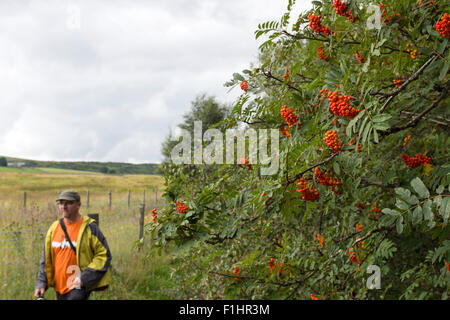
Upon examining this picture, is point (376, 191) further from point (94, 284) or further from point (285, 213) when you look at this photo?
point (94, 284)

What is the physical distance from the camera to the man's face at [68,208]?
3711mm

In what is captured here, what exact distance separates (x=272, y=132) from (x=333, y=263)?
1046mm

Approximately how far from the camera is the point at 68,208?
373 centimetres

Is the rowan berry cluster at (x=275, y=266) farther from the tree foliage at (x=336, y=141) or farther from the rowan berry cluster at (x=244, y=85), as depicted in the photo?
the rowan berry cluster at (x=244, y=85)

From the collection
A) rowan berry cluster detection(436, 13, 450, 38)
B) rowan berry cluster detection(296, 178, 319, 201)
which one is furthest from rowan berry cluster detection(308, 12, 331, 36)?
rowan berry cluster detection(296, 178, 319, 201)

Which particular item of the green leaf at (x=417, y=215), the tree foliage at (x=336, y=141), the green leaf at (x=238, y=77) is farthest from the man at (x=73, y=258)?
the green leaf at (x=417, y=215)

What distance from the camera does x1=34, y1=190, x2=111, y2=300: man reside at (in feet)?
11.5

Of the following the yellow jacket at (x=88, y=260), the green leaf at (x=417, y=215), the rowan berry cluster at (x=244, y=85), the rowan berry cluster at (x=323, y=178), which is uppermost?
the rowan berry cluster at (x=244, y=85)

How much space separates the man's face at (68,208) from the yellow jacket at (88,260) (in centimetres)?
15

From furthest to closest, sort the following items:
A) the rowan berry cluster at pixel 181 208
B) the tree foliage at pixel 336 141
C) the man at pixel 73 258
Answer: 1. the man at pixel 73 258
2. the rowan berry cluster at pixel 181 208
3. the tree foliage at pixel 336 141


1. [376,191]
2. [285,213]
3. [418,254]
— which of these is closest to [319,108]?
[285,213]

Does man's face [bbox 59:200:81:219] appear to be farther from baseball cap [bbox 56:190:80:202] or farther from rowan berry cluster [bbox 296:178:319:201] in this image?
rowan berry cluster [bbox 296:178:319:201]

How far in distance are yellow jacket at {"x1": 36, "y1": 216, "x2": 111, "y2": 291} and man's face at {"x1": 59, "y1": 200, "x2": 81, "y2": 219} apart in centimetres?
15

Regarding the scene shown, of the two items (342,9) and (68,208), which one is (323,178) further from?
(68,208)
